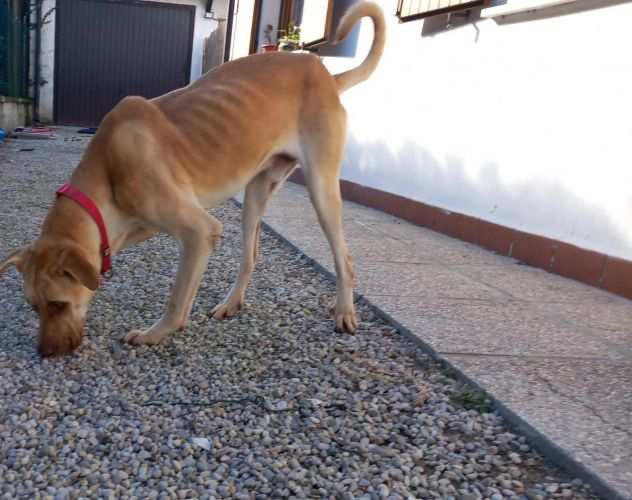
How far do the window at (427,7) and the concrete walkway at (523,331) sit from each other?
1.75 metres

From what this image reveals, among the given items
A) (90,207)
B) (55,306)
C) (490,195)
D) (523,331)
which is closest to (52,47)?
(490,195)

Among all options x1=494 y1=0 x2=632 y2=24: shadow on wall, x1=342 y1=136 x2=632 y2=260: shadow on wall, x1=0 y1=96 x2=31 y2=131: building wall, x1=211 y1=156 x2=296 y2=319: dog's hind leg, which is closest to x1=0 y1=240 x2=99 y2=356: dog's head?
x1=211 y1=156 x2=296 y2=319: dog's hind leg

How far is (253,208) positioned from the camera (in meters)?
3.06

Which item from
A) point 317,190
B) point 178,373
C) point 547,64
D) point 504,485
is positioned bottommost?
point 178,373

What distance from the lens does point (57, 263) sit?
2.11 meters

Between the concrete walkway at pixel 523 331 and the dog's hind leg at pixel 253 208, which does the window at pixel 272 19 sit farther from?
the dog's hind leg at pixel 253 208

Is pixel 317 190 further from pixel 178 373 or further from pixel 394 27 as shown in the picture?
pixel 394 27

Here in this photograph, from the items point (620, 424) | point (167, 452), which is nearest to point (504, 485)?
point (620, 424)

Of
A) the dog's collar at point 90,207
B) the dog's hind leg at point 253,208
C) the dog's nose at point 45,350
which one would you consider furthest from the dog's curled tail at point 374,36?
the dog's nose at point 45,350

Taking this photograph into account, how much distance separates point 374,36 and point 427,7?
2097mm

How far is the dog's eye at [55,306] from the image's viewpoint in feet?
7.13

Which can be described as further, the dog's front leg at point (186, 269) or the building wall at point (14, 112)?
the building wall at point (14, 112)

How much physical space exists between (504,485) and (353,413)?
1.77ft

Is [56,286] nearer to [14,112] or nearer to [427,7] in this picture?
[427,7]
